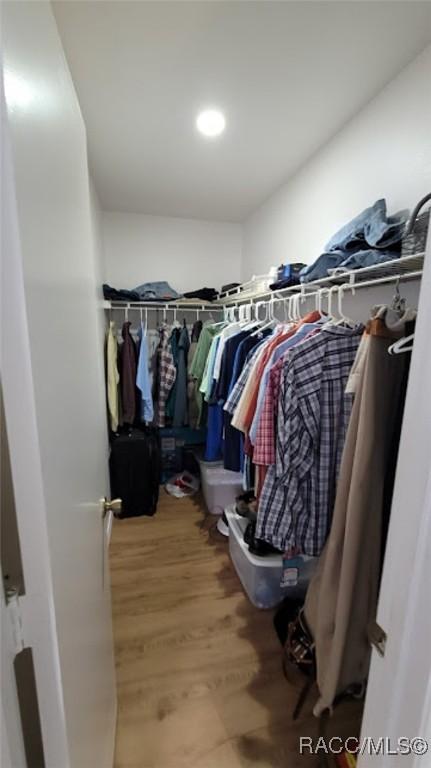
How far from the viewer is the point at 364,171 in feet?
4.80

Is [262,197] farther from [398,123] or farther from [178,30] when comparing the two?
[178,30]

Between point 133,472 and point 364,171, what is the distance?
2.37 meters

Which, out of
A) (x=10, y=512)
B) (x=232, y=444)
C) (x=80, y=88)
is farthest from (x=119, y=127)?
(x=10, y=512)

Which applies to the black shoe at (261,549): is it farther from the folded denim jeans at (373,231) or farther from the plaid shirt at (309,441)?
the folded denim jeans at (373,231)

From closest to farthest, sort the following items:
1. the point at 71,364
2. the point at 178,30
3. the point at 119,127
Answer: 1. the point at 71,364
2. the point at 178,30
3. the point at 119,127

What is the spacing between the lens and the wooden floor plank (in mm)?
1115

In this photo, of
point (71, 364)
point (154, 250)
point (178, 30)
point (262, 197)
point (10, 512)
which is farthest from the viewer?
point (154, 250)

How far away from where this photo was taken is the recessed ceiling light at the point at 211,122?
58.6 inches

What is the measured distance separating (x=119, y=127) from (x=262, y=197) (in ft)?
3.93

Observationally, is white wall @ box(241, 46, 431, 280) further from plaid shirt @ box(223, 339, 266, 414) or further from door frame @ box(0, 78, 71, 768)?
door frame @ box(0, 78, 71, 768)

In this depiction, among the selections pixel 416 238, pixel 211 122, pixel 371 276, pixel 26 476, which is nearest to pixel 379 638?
pixel 26 476

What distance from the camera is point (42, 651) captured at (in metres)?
0.43

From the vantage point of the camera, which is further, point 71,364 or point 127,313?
point 127,313

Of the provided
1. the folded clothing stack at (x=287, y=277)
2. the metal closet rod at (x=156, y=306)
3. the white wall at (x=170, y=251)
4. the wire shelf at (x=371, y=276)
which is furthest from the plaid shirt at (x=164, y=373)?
the folded clothing stack at (x=287, y=277)
